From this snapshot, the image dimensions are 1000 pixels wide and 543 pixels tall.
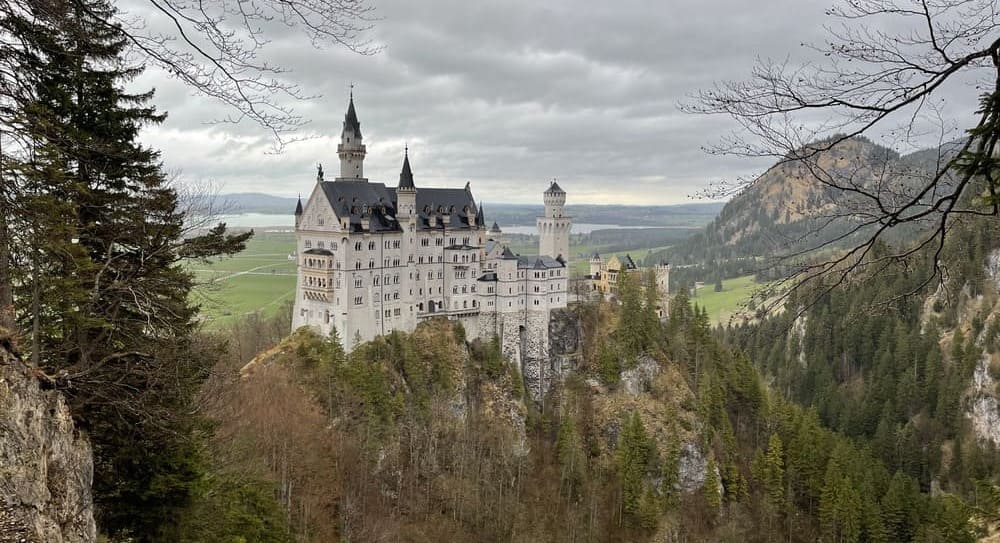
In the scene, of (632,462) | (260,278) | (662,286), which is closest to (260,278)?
(260,278)

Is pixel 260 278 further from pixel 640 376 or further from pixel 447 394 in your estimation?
pixel 640 376

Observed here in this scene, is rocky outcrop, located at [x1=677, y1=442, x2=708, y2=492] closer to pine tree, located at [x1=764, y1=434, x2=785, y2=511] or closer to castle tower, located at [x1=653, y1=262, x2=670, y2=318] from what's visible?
pine tree, located at [x1=764, y1=434, x2=785, y2=511]

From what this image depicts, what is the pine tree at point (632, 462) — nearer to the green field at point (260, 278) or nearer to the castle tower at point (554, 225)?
the castle tower at point (554, 225)

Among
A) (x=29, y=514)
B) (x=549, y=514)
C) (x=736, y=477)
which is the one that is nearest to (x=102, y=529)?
(x=29, y=514)

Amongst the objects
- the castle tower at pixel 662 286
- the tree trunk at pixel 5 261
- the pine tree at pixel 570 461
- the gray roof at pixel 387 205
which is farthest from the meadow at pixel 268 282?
the tree trunk at pixel 5 261

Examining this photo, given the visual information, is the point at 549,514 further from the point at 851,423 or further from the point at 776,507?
the point at 851,423

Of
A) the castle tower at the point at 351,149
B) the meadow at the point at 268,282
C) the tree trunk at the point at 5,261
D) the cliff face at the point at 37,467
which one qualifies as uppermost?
the castle tower at the point at 351,149
